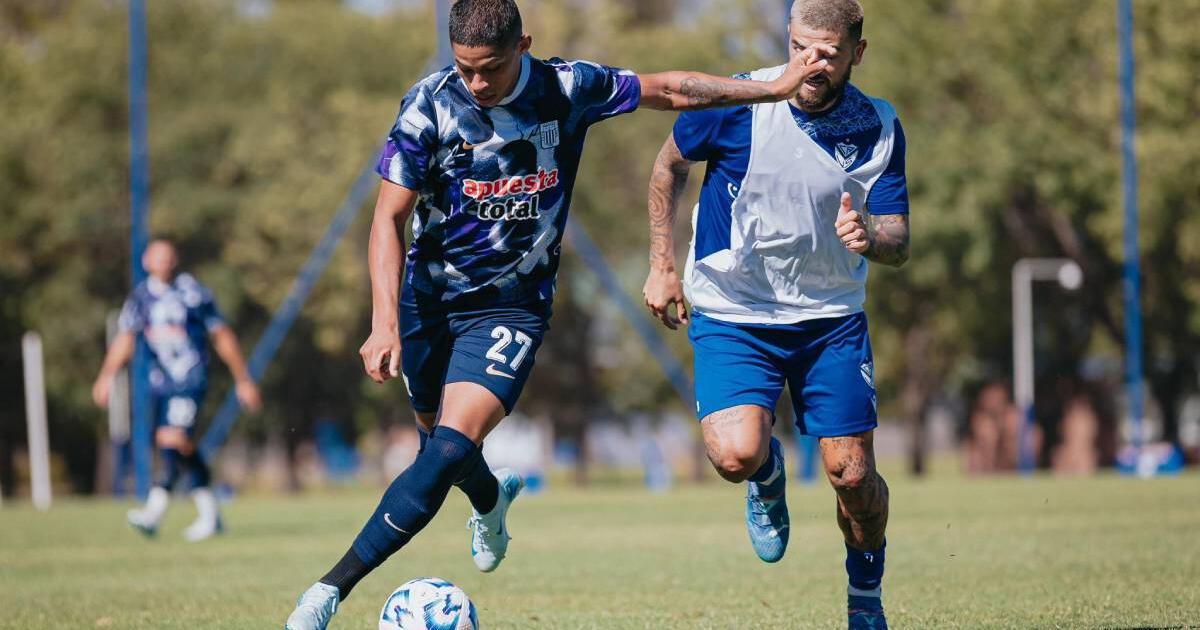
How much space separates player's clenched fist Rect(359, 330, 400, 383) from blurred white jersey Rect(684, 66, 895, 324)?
162 cm

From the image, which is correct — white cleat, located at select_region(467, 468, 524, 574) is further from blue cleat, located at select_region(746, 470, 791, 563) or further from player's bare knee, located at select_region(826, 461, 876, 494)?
player's bare knee, located at select_region(826, 461, 876, 494)

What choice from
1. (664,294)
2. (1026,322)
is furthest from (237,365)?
(1026,322)

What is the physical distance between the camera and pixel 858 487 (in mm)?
6883

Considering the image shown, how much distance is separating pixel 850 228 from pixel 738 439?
3.43ft

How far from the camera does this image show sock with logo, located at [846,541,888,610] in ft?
22.5

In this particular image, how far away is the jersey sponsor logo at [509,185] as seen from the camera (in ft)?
21.7

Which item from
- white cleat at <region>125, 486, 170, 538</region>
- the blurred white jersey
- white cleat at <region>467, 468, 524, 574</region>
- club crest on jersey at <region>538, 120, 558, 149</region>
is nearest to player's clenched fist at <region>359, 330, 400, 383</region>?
club crest on jersey at <region>538, 120, 558, 149</region>

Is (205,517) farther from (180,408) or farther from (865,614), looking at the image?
(865,614)

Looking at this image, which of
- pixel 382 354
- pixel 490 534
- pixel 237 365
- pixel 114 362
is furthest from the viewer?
pixel 114 362

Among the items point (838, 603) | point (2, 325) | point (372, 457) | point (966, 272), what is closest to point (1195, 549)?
point (838, 603)

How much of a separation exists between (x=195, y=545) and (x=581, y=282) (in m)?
28.2

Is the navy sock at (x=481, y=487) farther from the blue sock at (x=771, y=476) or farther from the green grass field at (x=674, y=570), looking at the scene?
the blue sock at (x=771, y=476)

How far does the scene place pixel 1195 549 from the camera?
10.9 meters

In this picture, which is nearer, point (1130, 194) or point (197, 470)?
point (197, 470)
